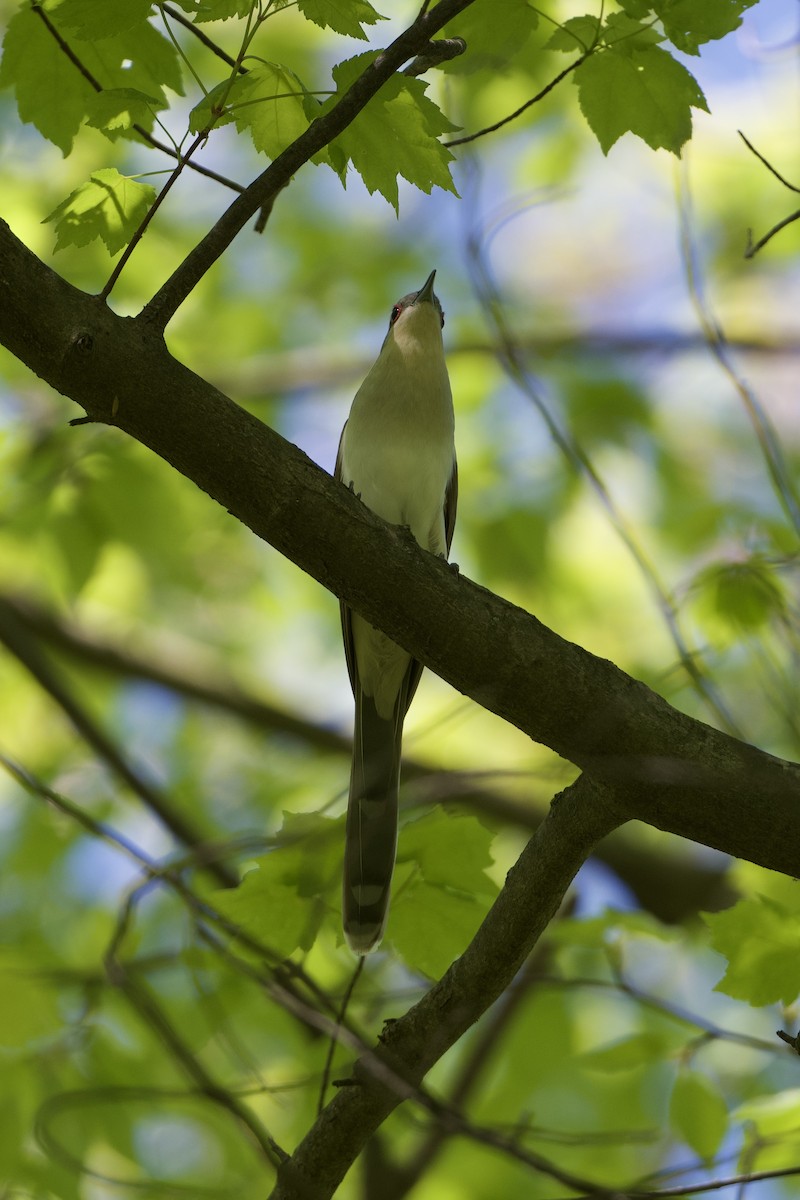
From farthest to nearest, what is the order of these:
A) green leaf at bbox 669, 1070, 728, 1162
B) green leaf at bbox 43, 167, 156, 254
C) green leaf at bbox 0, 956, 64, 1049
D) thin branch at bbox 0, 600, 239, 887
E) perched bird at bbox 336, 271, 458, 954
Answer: thin branch at bbox 0, 600, 239, 887
perched bird at bbox 336, 271, 458, 954
green leaf at bbox 0, 956, 64, 1049
green leaf at bbox 669, 1070, 728, 1162
green leaf at bbox 43, 167, 156, 254

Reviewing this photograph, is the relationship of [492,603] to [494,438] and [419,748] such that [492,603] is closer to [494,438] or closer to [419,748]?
[419,748]

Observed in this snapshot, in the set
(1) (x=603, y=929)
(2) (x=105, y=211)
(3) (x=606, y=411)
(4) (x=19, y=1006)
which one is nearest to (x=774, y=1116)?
(1) (x=603, y=929)

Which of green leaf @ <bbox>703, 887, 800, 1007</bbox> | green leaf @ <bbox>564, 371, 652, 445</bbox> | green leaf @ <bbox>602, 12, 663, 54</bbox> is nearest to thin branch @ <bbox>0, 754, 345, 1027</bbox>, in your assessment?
green leaf @ <bbox>703, 887, 800, 1007</bbox>

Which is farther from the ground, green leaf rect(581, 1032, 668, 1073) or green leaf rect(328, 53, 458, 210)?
green leaf rect(328, 53, 458, 210)

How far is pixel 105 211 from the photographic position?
324 centimetres

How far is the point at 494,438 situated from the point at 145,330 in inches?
244

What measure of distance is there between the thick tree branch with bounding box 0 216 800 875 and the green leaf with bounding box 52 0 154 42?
2.03ft

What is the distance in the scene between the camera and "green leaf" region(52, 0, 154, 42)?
2963mm

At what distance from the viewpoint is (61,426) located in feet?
22.7

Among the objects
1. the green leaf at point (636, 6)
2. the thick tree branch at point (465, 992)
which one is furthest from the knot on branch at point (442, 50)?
the thick tree branch at point (465, 992)

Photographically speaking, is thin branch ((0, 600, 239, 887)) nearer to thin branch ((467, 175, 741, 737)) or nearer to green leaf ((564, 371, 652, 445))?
thin branch ((467, 175, 741, 737))

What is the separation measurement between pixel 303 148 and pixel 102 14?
64 cm

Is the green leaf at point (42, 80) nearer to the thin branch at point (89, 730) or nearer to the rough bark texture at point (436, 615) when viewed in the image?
the rough bark texture at point (436, 615)

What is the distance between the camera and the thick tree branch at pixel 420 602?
2.96 m
